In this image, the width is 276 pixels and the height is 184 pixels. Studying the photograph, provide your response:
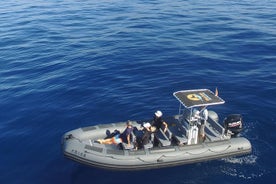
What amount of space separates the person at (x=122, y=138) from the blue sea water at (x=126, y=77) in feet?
5.31

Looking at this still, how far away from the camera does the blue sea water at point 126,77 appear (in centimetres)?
1564

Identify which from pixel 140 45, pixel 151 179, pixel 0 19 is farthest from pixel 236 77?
pixel 0 19

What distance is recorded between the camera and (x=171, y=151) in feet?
49.3

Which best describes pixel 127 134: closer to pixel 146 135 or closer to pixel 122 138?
pixel 122 138

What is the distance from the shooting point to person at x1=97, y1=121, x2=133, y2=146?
15562 mm

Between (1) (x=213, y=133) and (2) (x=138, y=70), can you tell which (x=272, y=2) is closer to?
(2) (x=138, y=70)

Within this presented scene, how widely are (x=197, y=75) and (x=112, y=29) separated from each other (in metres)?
15.4

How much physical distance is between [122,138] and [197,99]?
447cm

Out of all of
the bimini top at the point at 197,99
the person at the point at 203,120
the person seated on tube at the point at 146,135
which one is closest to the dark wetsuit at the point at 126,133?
the person seated on tube at the point at 146,135

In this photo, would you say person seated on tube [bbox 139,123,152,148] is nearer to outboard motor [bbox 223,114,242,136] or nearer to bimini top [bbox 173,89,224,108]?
bimini top [bbox 173,89,224,108]

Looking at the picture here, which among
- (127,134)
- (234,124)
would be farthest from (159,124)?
(234,124)

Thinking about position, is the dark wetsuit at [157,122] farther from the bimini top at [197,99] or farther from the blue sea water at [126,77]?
the blue sea water at [126,77]

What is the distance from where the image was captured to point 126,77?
25.4 m

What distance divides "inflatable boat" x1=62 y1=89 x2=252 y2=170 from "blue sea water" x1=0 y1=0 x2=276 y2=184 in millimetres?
820
